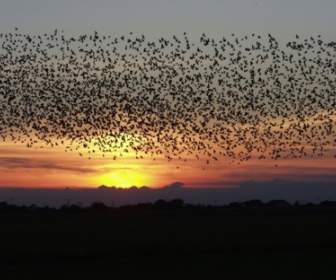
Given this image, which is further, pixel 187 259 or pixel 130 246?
pixel 130 246

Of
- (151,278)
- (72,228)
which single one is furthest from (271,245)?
(72,228)

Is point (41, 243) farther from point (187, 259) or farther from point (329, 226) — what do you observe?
point (329, 226)

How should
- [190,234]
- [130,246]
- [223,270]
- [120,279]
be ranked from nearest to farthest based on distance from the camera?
[120,279] → [223,270] → [130,246] → [190,234]

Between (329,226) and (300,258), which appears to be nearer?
(300,258)

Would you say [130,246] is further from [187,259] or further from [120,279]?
[120,279]

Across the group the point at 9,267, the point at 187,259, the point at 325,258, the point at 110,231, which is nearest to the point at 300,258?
the point at 325,258

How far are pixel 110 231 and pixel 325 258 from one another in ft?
69.0

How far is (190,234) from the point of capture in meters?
55.8

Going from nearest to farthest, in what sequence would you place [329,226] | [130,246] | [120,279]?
[120,279]
[130,246]
[329,226]

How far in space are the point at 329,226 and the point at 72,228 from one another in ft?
61.0

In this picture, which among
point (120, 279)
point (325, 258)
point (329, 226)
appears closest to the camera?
point (120, 279)

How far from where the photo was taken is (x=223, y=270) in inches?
1465

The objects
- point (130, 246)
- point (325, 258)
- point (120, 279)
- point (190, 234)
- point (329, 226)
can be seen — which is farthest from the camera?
point (329, 226)

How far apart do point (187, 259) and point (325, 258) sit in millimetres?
6511
